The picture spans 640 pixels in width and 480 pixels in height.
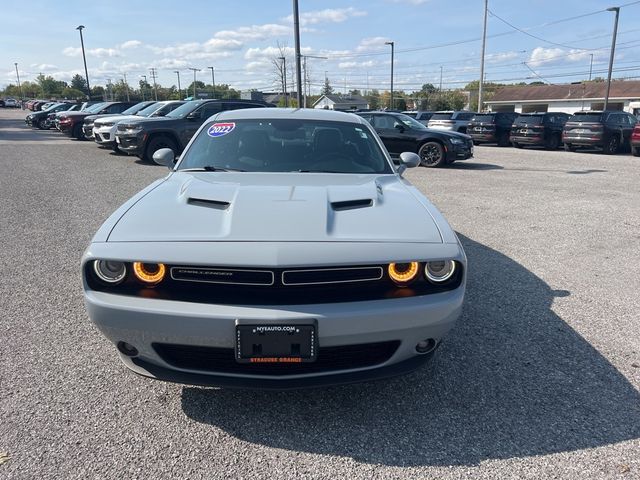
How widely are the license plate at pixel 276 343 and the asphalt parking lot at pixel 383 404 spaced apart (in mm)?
472

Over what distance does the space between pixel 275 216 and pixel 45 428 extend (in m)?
1.55

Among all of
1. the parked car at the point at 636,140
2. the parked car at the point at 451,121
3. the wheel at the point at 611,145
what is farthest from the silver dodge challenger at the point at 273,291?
the parked car at the point at 451,121

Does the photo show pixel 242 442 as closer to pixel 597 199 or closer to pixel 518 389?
pixel 518 389

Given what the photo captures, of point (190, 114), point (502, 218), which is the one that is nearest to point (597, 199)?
point (502, 218)

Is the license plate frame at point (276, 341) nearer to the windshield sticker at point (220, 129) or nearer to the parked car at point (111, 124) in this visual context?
the windshield sticker at point (220, 129)

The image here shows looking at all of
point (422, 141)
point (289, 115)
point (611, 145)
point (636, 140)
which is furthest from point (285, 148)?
point (611, 145)

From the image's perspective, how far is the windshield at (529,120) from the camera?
2047 cm

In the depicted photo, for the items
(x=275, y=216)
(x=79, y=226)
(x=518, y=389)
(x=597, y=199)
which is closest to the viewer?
(x=275, y=216)

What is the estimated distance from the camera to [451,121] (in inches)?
883

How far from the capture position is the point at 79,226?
6.50 meters

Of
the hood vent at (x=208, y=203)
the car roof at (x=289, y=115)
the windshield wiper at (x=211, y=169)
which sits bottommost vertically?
the hood vent at (x=208, y=203)

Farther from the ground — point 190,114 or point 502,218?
point 190,114

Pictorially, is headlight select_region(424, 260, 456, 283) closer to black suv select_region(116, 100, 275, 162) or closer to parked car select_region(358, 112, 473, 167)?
parked car select_region(358, 112, 473, 167)

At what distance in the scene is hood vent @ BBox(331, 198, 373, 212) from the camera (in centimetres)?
278
